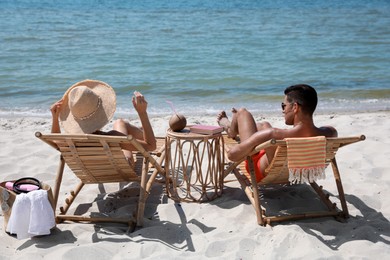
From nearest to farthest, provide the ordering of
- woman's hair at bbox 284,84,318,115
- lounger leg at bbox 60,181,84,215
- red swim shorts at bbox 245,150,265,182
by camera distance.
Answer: woman's hair at bbox 284,84,318,115 < lounger leg at bbox 60,181,84,215 < red swim shorts at bbox 245,150,265,182

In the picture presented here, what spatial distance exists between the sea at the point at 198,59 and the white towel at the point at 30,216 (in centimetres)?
128

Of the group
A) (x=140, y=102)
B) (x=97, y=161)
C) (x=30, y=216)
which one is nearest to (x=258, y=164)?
(x=140, y=102)

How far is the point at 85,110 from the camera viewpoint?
3861 mm

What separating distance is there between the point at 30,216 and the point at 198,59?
31.1 feet

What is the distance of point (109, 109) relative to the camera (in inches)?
157

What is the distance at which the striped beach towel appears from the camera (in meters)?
3.57

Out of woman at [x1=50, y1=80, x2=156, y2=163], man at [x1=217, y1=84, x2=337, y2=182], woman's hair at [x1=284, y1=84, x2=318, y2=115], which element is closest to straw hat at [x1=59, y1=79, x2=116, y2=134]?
woman at [x1=50, y1=80, x2=156, y2=163]

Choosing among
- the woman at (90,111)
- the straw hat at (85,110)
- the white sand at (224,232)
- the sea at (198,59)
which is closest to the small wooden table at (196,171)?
the white sand at (224,232)

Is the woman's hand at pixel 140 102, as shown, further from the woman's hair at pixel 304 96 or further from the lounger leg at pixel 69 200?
the woman's hair at pixel 304 96

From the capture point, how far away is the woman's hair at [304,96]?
3.72 metres

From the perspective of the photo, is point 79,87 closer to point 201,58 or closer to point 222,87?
point 222,87

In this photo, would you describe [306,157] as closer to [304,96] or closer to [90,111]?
[304,96]

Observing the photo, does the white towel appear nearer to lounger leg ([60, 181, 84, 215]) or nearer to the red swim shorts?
lounger leg ([60, 181, 84, 215])

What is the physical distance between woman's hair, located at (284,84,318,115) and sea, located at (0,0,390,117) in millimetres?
1006
